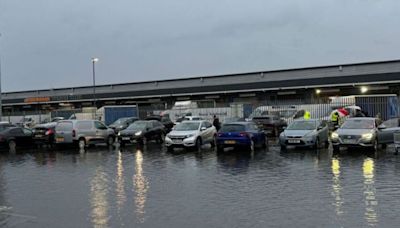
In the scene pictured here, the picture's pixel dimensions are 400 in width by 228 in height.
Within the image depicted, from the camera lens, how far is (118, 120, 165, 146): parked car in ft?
96.1

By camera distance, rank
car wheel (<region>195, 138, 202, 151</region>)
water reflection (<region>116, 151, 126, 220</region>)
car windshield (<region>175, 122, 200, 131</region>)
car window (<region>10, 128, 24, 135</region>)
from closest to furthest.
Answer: water reflection (<region>116, 151, 126, 220</region>) → car wheel (<region>195, 138, 202, 151</region>) → car windshield (<region>175, 122, 200, 131</region>) → car window (<region>10, 128, 24, 135</region>)

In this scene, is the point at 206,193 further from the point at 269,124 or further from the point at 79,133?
the point at 269,124

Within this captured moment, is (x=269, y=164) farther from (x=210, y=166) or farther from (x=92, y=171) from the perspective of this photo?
(x=92, y=171)

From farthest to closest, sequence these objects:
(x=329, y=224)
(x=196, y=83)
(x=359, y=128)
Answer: (x=196, y=83), (x=359, y=128), (x=329, y=224)

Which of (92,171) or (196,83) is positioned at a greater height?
(196,83)

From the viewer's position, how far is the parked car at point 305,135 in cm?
2344

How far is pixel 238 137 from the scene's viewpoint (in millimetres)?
23484

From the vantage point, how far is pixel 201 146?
25.7m

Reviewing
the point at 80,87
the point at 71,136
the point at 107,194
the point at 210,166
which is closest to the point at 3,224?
the point at 107,194

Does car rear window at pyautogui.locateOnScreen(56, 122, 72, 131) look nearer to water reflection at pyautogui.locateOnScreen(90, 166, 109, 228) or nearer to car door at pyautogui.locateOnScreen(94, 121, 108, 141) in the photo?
car door at pyautogui.locateOnScreen(94, 121, 108, 141)

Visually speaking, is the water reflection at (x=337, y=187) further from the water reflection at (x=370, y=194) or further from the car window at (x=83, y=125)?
the car window at (x=83, y=125)

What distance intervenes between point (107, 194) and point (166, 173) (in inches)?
161

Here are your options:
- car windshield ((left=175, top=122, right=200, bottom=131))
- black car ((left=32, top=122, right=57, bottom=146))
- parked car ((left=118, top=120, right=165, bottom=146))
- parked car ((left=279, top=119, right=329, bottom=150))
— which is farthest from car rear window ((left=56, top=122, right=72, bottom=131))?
parked car ((left=279, top=119, right=329, bottom=150))

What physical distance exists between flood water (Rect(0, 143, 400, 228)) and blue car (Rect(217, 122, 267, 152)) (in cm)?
399
